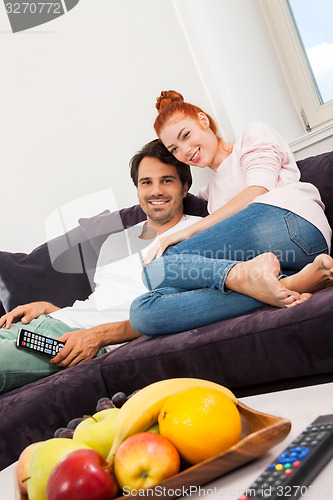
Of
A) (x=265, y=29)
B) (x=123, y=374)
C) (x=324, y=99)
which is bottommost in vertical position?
(x=123, y=374)

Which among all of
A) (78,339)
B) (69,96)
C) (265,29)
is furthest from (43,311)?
(265,29)

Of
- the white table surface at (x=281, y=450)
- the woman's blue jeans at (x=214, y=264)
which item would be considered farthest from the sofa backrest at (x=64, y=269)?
the white table surface at (x=281, y=450)

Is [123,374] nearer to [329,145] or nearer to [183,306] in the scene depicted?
[183,306]

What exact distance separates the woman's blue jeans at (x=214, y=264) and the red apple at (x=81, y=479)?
0.87m

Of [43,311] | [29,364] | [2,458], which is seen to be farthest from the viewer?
[43,311]

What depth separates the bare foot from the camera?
1259 mm

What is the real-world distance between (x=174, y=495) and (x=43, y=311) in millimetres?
1532

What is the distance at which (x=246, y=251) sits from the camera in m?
1.55

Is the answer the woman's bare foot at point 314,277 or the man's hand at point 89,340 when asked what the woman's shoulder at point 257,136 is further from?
the man's hand at point 89,340

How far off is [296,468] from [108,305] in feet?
4.89

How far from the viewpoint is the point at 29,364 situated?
1.61 m

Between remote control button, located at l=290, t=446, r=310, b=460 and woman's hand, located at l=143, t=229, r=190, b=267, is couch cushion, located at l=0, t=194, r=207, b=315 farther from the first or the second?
remote control button, located at l=290, t=446, r=310, b=460

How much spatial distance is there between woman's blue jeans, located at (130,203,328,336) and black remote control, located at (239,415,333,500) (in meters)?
0.84

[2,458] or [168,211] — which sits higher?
[168,211]
